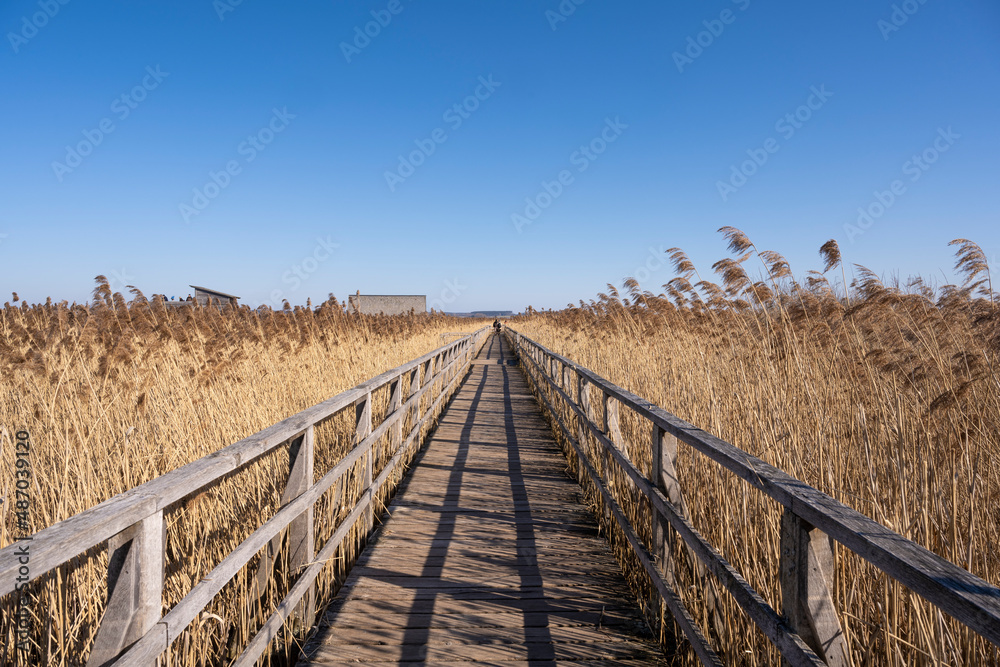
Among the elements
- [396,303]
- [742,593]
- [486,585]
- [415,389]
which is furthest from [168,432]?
[396,303]

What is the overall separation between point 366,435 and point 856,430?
3214 mm

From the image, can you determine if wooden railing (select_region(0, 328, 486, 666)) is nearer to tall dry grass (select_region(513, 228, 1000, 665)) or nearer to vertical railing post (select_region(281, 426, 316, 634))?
vertical railing post (select_region(281, 426, 316, 634))

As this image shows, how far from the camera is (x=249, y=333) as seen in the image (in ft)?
23.8

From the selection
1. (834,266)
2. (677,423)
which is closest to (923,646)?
(677,423)

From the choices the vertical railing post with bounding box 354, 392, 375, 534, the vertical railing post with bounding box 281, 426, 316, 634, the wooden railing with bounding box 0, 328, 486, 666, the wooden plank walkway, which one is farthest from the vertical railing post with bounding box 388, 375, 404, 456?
the vertical railing post with bounding box 281, 426, 316, 634

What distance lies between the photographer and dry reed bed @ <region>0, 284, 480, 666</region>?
216cm

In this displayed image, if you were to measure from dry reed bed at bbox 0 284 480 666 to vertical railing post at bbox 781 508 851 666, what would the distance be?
76.5 inches

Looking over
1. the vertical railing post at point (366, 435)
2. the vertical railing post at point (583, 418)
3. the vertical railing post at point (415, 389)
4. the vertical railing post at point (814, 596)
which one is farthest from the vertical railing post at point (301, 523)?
the vertical railing post at point (415, 389)

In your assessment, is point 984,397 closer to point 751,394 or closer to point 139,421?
point 751,394

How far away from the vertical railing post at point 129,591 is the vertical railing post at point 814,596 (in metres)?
1.81

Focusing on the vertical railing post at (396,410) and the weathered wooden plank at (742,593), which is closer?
the weathered wooden plank at (742,593)

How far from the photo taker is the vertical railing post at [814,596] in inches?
55.6

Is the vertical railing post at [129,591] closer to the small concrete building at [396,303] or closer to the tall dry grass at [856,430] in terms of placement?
the tall dry grass at [856,430]

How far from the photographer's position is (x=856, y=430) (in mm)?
3152
